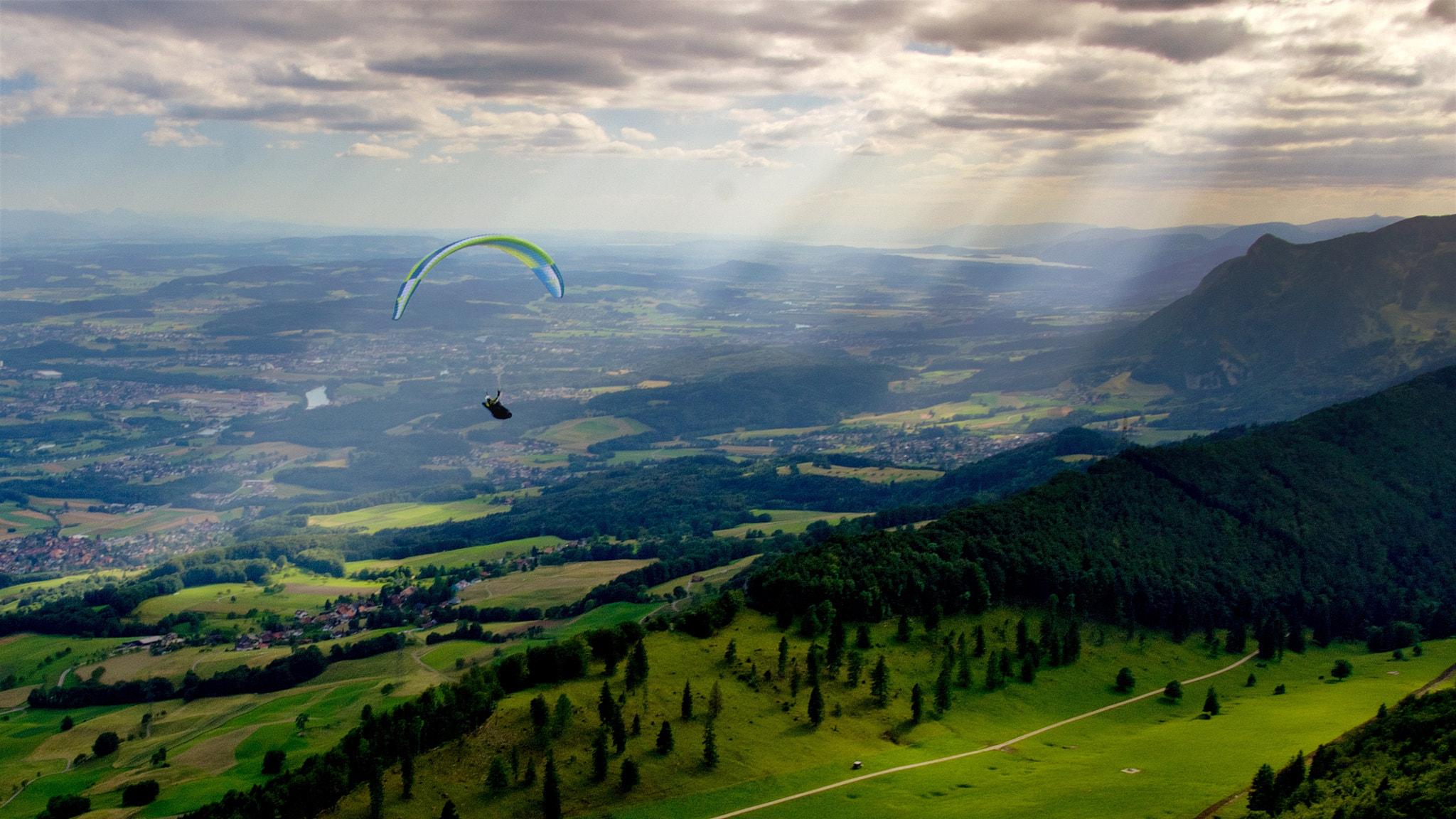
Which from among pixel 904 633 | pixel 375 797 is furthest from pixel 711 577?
pixel 375 797

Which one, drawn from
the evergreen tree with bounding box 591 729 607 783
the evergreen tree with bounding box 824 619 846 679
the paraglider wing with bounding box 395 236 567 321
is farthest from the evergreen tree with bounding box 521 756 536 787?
the paraglider wing with bounding box 395 236 567 321

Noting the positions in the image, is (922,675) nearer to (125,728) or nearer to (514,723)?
(514,723)

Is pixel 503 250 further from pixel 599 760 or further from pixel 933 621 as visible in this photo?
pixel 933 621

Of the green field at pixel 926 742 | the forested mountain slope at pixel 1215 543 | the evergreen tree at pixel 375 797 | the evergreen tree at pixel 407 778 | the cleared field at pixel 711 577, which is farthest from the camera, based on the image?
the cleared field at pixel 711 577

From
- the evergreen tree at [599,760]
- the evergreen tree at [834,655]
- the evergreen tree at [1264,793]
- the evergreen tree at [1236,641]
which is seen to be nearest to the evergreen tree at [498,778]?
the evergreen tree at [599,760]

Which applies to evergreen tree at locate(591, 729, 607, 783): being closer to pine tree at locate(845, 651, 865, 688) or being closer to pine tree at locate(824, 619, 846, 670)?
pine tree at locate(824, 619, 846, 670)

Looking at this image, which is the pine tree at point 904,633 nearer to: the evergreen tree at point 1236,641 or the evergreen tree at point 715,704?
the evergreen tree at point 715,704
